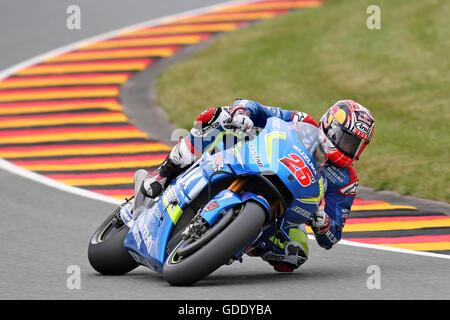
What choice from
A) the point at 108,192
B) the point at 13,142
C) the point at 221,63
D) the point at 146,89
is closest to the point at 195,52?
the point at 221,63

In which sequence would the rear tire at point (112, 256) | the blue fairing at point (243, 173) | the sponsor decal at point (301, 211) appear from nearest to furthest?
1. the blue fairing at point (243, 173)
2. the sponsor decal at point (301, 211)
3. the rear tire at point (112, 256)

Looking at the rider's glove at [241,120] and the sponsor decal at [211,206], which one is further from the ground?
the rider's glove at [241,120]

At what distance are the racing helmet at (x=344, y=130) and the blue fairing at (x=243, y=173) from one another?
109mm

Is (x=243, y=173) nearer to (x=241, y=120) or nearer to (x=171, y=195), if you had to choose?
(x=241, y=120)

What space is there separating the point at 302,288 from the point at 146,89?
338 inches

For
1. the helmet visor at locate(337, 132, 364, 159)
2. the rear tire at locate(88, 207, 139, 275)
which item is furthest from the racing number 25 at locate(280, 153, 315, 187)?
the rear tire at locate(88, 207, 139, 275)

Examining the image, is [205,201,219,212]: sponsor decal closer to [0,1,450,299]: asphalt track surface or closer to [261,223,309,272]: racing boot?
[0,1,450,299]: asphalt track surface

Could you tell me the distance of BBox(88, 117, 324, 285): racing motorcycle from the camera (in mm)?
6047

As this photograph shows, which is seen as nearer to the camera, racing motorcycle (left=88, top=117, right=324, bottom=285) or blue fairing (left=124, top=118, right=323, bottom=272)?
racing motorcycle (left=88, top=117, right=324, bottom=285)

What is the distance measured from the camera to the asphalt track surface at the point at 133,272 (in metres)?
6.18

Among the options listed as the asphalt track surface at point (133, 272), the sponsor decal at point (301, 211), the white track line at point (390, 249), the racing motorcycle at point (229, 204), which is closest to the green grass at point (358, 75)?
the white track line at point (390, 249)

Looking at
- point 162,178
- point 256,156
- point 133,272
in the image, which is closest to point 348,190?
point 256,156

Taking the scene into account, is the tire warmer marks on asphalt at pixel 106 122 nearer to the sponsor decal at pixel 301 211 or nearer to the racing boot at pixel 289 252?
the racing boot at pixel 289 252

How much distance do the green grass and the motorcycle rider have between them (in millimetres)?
3082
